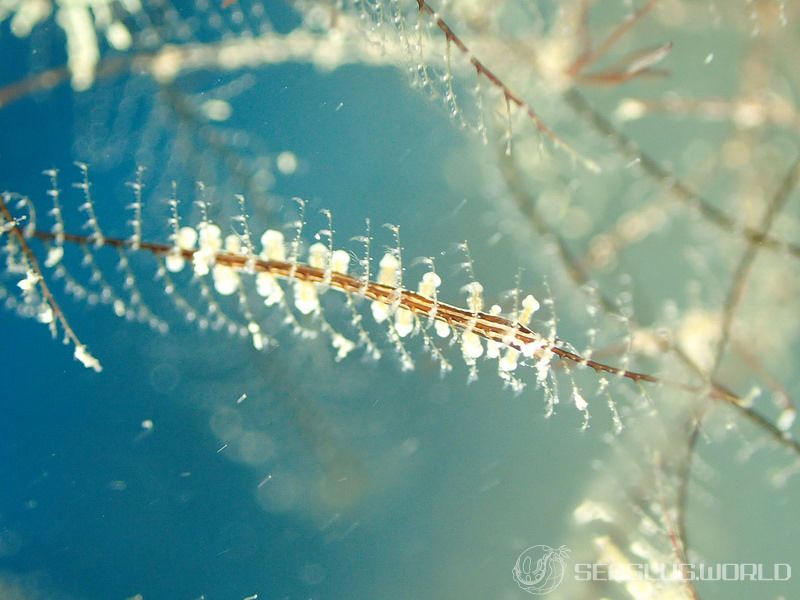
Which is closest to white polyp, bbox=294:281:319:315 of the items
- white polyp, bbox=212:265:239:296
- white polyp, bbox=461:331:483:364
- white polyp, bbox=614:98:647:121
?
white polyp, bbox=212:265:239:296

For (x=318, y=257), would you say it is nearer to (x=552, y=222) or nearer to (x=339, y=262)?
(x=339, y=262)

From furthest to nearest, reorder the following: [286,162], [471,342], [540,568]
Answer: [540,568] → [286,162] → [471,342]

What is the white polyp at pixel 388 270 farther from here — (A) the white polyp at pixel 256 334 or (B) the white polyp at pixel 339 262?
(A) the white polyp at pixel 256 334

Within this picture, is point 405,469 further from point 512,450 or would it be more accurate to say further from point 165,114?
point 165,114

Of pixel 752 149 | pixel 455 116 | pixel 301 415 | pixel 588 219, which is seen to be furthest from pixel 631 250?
pixel 301 415

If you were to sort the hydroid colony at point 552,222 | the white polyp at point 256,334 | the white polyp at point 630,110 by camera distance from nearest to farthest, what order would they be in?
1. the white polyp at point 256,334
2. the hydroid colony at point 552,222
3. the white polyp at point 630,110

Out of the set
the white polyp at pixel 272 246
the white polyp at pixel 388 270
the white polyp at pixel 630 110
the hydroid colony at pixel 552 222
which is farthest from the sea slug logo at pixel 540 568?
the white polyp at pixel 630 110

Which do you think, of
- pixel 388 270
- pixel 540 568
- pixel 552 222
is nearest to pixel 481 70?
pixel 388 270

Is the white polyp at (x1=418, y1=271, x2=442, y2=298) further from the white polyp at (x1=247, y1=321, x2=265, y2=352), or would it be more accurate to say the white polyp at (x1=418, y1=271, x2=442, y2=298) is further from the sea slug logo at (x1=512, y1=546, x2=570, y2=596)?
the sea slug logo at (x1=512, y1=546, x2=570, y2=596)
